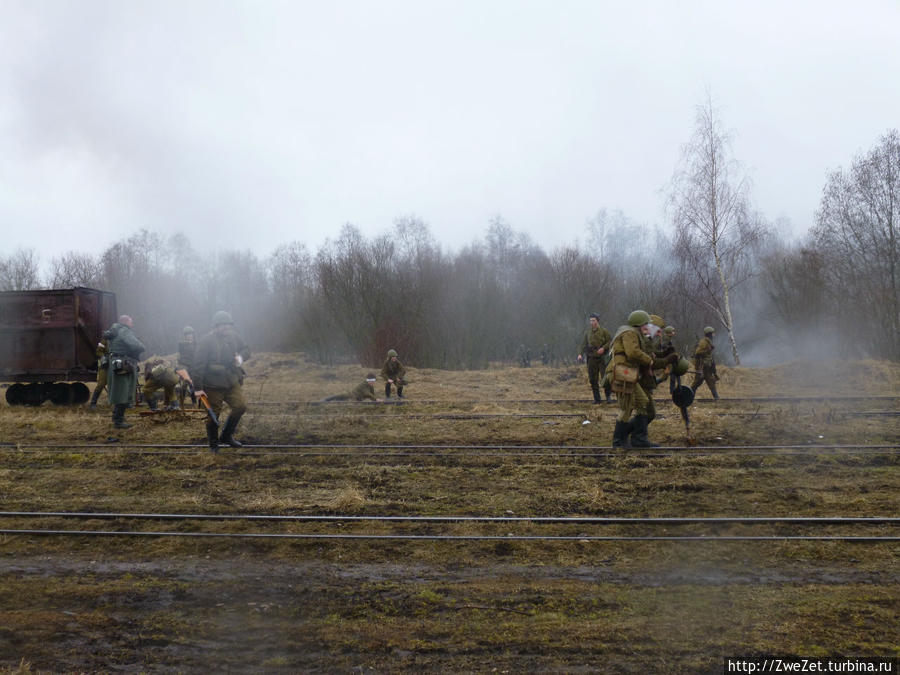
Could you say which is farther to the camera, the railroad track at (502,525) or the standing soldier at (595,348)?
the standing soldier at (595,348)

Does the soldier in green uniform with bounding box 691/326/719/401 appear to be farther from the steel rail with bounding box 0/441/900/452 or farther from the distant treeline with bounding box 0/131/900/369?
the distant treeline with bounding box 0/131/900/369

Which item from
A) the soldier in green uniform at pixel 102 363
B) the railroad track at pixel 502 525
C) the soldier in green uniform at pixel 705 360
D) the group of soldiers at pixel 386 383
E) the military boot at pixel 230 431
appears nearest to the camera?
the railroad track at pixel 502 525

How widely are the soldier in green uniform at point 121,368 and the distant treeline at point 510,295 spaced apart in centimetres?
1910

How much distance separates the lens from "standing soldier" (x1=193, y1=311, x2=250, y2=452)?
9.14 m

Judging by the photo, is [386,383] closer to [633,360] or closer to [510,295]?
[633,360]

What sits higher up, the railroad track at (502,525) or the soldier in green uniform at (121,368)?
the soldier in green uniform at (121,368)

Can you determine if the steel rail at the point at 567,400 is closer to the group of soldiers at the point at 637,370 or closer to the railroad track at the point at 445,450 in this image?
the railroad track at the point at 445,450

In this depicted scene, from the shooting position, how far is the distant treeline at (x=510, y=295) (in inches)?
1238

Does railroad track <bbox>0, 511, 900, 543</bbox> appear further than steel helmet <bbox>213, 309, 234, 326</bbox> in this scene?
No

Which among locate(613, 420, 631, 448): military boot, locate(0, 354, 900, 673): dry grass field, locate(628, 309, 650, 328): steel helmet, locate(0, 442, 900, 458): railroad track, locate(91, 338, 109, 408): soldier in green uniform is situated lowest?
locate(0, 354, 900, 673): dry grass field

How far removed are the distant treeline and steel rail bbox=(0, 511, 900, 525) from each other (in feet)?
81.0

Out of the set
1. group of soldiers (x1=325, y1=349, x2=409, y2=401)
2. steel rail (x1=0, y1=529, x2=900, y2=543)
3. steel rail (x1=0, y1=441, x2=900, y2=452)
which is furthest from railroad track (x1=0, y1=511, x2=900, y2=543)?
group of soldiers (x1=325, y1=349, x2=409, y2=401)

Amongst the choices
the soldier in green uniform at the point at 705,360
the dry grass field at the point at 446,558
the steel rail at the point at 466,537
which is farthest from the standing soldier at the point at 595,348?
the steel rail at the point at 466,537

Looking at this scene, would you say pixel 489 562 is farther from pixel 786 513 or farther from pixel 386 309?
pixel 386 309
